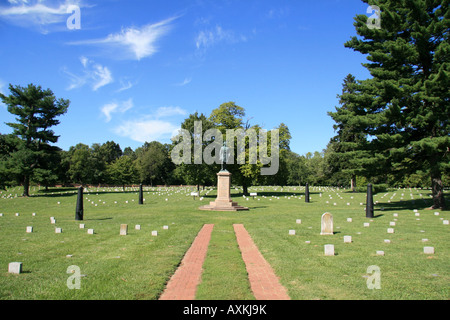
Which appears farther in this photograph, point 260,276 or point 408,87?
point 408,87

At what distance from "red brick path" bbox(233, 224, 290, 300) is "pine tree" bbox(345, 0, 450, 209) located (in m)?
15.5

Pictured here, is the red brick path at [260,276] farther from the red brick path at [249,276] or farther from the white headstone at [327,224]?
the white headstone at [327,224]

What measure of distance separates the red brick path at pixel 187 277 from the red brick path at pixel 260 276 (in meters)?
1.12

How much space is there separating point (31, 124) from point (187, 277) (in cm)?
4885

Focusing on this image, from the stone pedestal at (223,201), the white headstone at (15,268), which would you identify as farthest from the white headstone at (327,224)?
the stone pedestal at (223,201)

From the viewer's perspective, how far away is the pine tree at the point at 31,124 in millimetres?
45000

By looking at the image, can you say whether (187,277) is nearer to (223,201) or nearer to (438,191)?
(223,201)

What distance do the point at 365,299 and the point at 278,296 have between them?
1427mm

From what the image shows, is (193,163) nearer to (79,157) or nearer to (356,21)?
(356,21)

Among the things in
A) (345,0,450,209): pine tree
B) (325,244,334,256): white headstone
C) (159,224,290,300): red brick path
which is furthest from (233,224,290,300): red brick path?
(345,0,450,209): pine tree

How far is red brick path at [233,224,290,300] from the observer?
5.71 metres

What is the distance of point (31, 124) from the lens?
46.7 m

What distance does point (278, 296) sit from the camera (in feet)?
18.4

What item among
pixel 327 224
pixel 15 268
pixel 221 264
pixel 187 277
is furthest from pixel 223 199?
pixel 15 268
